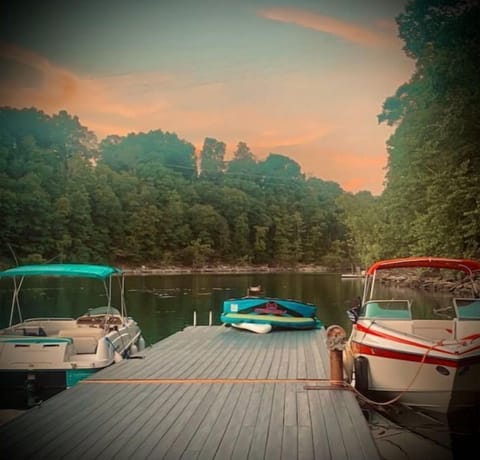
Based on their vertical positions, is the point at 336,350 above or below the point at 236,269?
above

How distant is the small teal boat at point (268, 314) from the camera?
11305mm

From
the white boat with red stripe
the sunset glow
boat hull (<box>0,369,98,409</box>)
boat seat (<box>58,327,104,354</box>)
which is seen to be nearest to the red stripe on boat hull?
the white boat with red stripe

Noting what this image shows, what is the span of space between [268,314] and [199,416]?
6446 millimetres

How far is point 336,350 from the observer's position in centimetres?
609

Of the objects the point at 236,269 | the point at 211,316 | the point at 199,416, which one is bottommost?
the point at 236,269

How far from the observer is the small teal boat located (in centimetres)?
1130

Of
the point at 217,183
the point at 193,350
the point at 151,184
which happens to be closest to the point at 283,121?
the point at 193,350

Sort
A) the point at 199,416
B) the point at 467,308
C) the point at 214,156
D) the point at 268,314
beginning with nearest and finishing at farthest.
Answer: the point at 199,416 < the point at 467,308 < the point at 268,314 < the point at 214,156

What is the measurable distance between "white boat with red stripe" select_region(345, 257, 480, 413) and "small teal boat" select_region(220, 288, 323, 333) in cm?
373

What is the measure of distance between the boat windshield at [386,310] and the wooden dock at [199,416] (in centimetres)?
99

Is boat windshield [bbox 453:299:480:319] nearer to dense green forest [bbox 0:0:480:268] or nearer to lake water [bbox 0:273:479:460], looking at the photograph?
lake water [bbox 0:273:479:460]

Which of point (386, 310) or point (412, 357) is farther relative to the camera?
point (386, 310)

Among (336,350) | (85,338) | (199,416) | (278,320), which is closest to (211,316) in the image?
(278,320)

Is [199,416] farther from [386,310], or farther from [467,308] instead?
[467,308]
